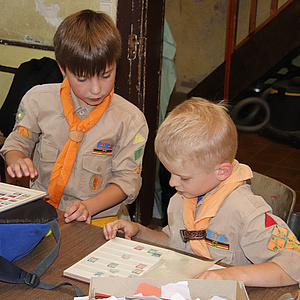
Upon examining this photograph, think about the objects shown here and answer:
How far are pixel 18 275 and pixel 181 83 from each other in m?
2.42

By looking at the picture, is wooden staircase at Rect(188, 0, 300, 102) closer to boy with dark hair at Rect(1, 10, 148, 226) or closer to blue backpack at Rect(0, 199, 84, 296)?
boy with dark hair at Rect(1, 10, 148, 226)

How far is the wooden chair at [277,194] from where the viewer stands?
5.13 ft

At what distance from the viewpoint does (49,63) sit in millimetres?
2934

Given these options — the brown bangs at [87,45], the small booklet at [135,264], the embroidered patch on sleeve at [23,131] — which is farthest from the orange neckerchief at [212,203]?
the embroidered patch on sleeve at [23,131]

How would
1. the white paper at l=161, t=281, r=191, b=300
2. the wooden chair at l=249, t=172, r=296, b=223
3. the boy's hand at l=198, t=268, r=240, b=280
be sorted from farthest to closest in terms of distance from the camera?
the wooden chair at l=249, t=172, r=296, b=223 < the boy's hand at l=198, t=268, r=240, b=280 < the white paper at l=161, t=281, r=191, b=300

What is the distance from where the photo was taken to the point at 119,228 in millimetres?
1381

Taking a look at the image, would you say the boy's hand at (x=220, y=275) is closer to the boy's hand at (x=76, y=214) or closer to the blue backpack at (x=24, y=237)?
the blue backpack at (x=24, y=237)

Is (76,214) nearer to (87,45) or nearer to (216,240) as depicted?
(216,240)

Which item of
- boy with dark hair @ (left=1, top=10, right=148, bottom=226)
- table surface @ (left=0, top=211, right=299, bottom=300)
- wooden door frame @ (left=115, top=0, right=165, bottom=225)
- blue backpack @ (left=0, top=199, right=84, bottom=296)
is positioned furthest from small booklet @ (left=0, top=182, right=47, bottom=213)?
wooden door frame @ (left=115, top=0, right=165, bottom=225)

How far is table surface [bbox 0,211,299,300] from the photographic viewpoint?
1.09 meters

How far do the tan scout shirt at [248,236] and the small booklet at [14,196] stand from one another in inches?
18.7

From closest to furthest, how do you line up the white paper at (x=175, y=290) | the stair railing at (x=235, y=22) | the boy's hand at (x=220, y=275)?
the white paper at (x=175, y=290) → the boy's hand at (x=220, y=275) → the stair railing at (x=235, y=22)

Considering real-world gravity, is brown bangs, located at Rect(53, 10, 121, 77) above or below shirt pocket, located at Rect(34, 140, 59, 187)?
above

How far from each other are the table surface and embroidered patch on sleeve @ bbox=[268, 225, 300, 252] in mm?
99
